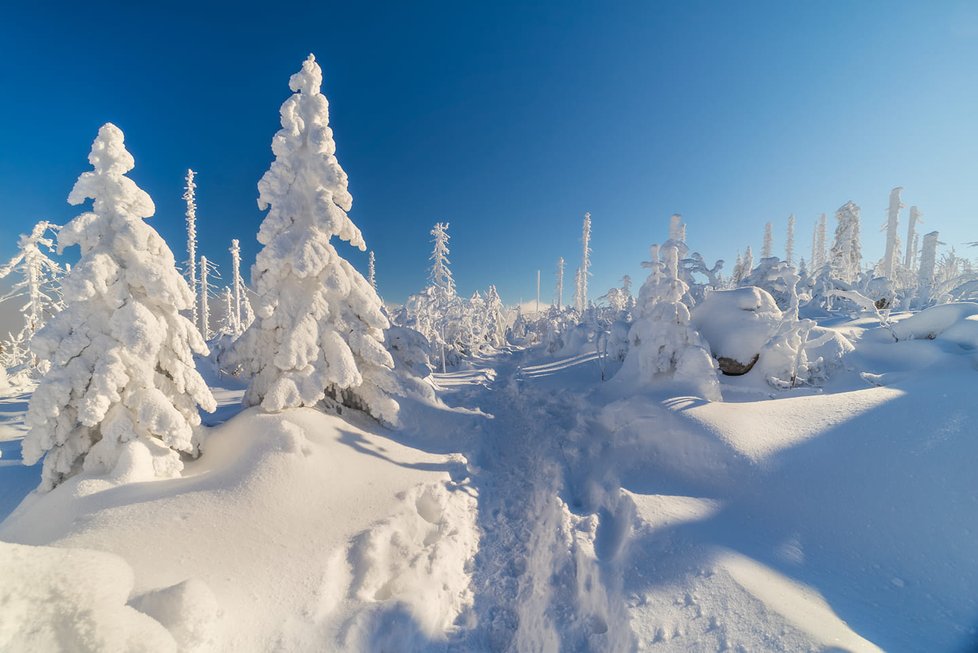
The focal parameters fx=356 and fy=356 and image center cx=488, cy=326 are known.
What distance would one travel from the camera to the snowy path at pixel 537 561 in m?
4.55

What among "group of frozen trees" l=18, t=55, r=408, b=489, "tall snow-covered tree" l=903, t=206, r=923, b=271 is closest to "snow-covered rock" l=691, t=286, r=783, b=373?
"group of frozen trees" l=18, t=55, r=408, b=489

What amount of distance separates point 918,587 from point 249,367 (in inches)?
498

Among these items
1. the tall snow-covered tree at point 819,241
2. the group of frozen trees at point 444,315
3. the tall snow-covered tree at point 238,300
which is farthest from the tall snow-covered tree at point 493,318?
the tall snow-covered tree at point 819,241

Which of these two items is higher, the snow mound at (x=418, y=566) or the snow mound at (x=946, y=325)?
the snow mound at (x=946, y=325)

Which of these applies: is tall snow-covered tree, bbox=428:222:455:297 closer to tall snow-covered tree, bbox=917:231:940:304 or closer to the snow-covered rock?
the snow-covered rock

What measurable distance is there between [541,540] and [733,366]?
31.5ft

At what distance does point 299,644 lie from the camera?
13.5 feet

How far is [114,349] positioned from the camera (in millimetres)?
6355

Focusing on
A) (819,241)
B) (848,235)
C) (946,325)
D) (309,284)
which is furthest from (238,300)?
(819,241)

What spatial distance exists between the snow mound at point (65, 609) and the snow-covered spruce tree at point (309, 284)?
5043mm

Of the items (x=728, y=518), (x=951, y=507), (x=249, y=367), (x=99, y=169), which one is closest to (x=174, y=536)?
(x=249, y=367)

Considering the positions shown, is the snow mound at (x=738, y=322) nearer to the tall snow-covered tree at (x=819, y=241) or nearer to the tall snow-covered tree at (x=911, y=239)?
the tall snow-covered tree at (x=911, y=239)

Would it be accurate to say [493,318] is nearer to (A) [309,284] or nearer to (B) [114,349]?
(A) [309,284]

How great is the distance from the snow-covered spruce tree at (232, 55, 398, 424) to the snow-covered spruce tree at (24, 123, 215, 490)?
1928mm
